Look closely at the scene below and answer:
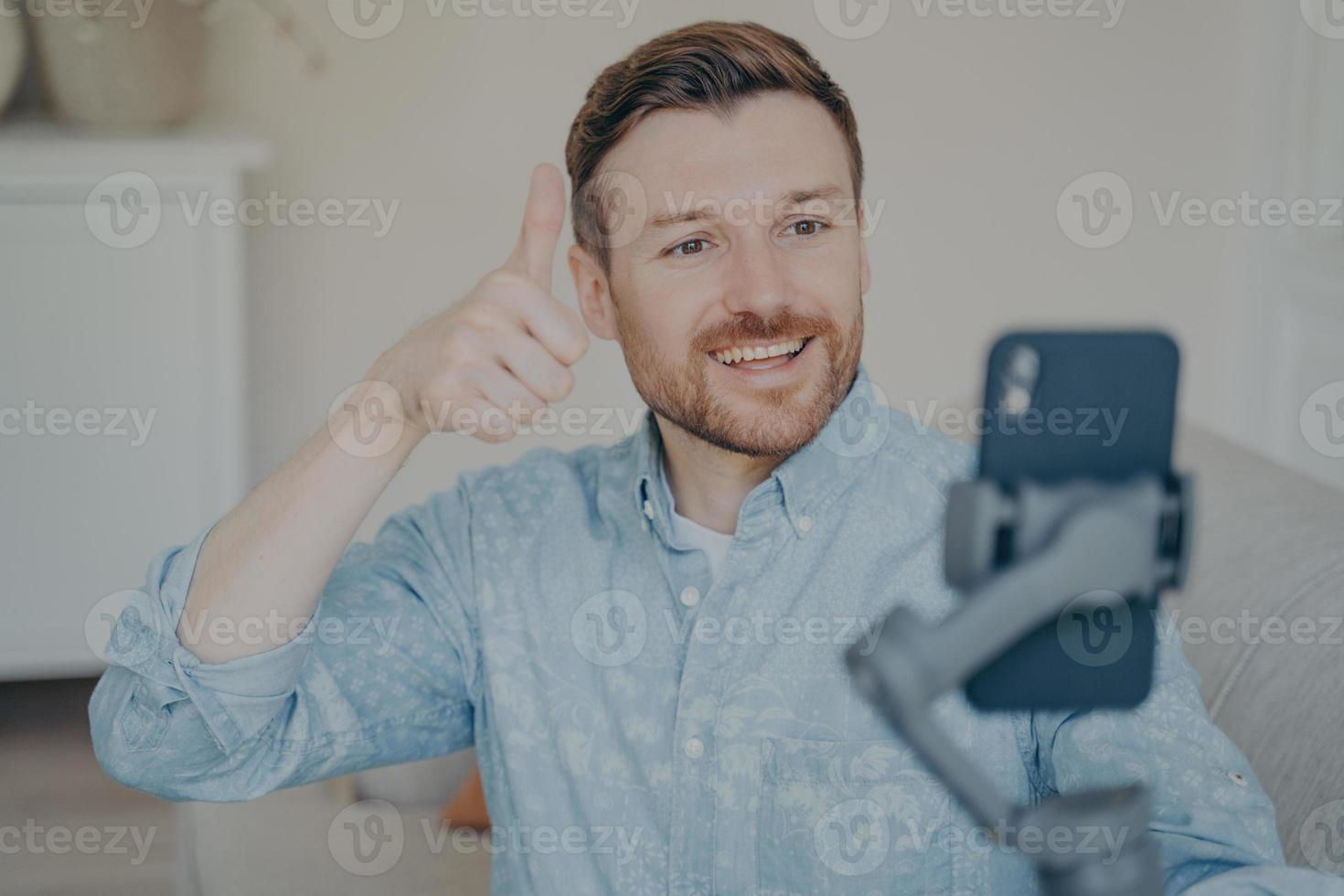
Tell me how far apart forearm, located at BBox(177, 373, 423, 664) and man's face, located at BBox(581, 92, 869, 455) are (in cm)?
34

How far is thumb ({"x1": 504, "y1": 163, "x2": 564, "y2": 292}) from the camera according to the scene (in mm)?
1057

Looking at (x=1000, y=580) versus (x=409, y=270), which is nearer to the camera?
(x=1000, y=580)

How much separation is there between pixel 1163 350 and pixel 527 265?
0.61 m

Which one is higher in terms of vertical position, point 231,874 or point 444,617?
point 444,617

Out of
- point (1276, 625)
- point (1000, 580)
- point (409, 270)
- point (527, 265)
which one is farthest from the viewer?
point (409, 270)

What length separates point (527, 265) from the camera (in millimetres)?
1059

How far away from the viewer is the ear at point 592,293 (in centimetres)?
152

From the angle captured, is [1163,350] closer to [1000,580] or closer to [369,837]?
[1000,580]

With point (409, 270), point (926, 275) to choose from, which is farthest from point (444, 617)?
point (926, 275)

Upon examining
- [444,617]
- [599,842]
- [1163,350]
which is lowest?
[599,842]
